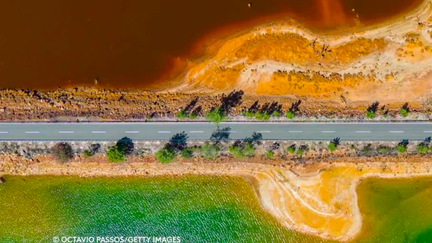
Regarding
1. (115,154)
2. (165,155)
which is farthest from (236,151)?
(115,154)

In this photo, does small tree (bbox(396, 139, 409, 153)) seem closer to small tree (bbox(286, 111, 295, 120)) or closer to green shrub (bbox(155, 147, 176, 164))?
small tree (bbox(286, 111, 295, 120))

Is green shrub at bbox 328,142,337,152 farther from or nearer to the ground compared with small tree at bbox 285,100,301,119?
nearer to the ground

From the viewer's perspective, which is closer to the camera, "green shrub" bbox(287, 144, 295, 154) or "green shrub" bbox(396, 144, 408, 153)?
"green shrub" bbox(396, 144, 408, 153)

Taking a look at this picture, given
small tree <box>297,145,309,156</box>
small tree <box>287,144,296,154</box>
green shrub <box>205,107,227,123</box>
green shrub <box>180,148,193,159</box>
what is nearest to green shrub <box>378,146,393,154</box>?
small tree <box>297,145,309,156</box>

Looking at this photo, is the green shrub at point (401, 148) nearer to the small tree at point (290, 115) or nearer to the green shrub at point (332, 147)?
the green shrub at point (332, 147)

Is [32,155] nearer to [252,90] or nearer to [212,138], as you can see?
[212,138]

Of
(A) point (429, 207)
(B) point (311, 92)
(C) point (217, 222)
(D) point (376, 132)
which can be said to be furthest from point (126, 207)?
(A) point (429, 207)
